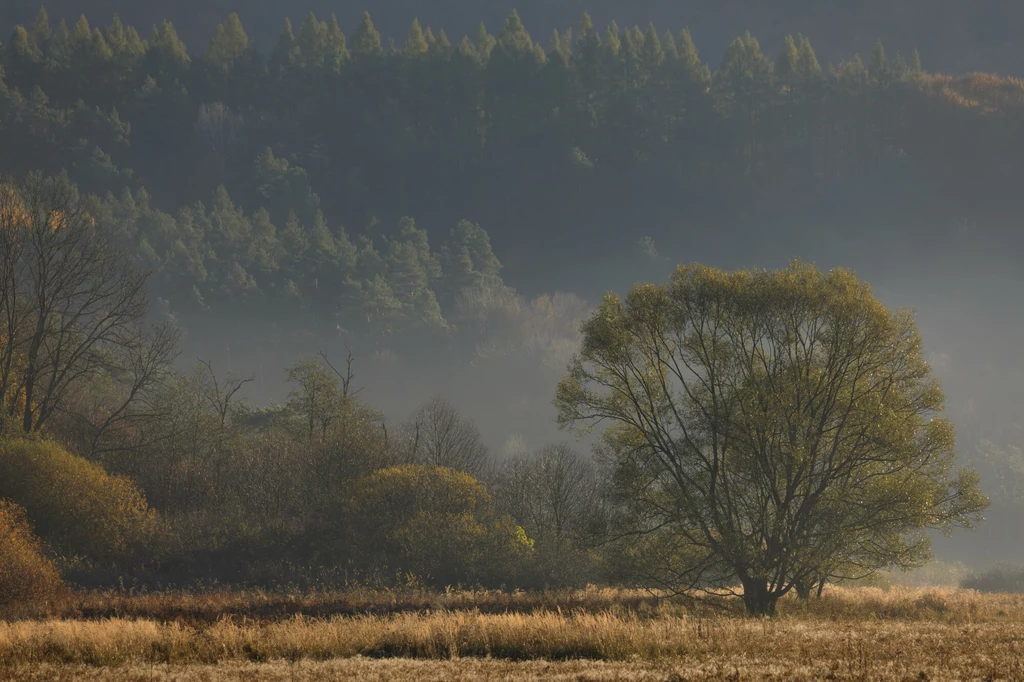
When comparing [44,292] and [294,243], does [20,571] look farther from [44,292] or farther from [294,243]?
[294,243]

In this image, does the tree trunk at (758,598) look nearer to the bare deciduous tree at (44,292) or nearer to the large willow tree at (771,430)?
the large willow tree at (771,430)

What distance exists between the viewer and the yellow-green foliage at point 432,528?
4059 centimetres

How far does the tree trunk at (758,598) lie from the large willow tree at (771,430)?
Result: 5cm

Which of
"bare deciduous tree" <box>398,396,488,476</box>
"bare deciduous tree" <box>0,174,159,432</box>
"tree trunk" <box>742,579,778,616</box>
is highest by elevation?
"bare deciduous tree" <box>0,174,159,432</box>

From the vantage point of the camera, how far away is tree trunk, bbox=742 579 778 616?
89.3ft

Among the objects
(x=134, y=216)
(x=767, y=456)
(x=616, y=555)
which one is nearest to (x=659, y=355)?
(x=767, y=456)

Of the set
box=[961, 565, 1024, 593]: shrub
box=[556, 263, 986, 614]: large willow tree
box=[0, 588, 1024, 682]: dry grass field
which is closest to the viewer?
box=[0, 588, 1024, 682]: dry grass field

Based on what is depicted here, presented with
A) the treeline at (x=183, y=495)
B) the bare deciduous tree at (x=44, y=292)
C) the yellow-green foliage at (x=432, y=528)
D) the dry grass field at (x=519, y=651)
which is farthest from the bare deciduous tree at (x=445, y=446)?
the dry grass field at (x=519, y=651)

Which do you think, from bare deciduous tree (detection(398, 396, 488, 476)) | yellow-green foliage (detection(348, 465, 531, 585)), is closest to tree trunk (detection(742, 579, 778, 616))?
yellow-green foliage (detection(348, 465, 531, 585))

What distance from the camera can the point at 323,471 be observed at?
4825 cm

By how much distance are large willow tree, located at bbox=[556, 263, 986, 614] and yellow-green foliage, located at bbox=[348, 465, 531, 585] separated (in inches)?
532

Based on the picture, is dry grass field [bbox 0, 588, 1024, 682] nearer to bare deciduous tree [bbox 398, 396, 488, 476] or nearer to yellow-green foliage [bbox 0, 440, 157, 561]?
yellow-green foliage [bbox 0, 440, 157, 561]

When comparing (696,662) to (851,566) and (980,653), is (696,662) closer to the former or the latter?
(980,653)

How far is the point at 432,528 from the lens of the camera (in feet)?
136
